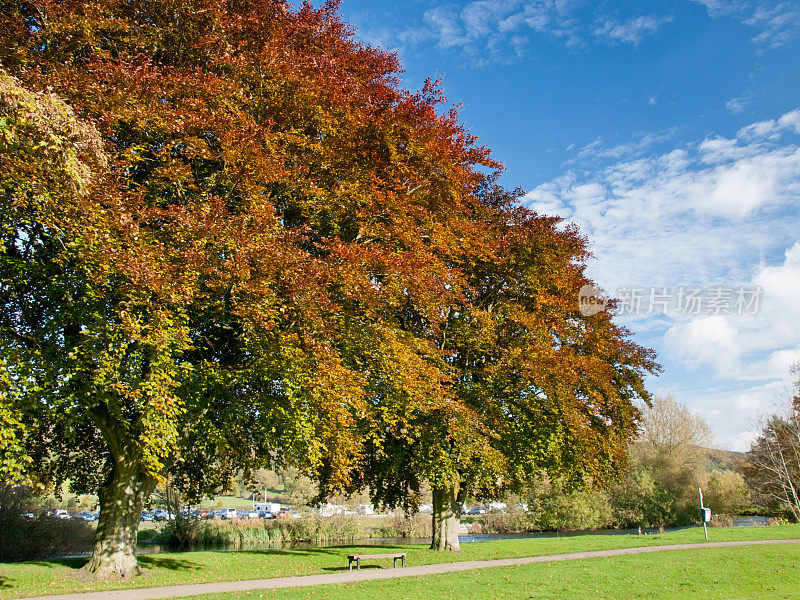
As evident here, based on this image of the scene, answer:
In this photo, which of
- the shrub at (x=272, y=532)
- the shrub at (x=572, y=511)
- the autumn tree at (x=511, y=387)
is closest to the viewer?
the autumn tree at (x=511, y=387)

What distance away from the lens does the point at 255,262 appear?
11656 millimetres

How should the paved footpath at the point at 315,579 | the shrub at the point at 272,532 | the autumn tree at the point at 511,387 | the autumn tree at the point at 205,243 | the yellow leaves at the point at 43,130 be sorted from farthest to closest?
the shrub at the point at 272,532 → the autumn tree at the point at 511,387 → the paved footpath at the point at 315,579 → the autumn tree at the point at 205,243 → the yellow leaves at the point at 43,130

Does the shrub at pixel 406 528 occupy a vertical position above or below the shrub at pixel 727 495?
below

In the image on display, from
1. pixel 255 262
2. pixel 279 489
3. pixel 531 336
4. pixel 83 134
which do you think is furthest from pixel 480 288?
pixel 279 489

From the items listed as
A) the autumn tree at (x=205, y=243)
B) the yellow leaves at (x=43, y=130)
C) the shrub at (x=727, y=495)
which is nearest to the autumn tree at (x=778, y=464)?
the shrub at (x=727, y=495)

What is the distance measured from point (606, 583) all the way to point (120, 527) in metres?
11.8

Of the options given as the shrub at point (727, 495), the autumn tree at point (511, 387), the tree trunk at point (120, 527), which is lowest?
the shrub at point (727, 495)

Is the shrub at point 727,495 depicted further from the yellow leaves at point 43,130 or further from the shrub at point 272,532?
the yellow leaves at point 43,130

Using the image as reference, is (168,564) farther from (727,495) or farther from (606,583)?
(727,495)

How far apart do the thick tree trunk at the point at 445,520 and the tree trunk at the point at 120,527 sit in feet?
33.3

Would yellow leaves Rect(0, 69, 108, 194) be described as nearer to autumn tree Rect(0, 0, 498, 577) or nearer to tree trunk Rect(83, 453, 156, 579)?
autumn tree Rect(0, 0, 498, 577)

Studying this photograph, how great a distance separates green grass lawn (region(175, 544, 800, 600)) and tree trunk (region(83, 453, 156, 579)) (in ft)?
12.7

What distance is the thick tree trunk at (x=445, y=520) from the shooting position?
19.5 meters

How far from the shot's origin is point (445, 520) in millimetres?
19750
